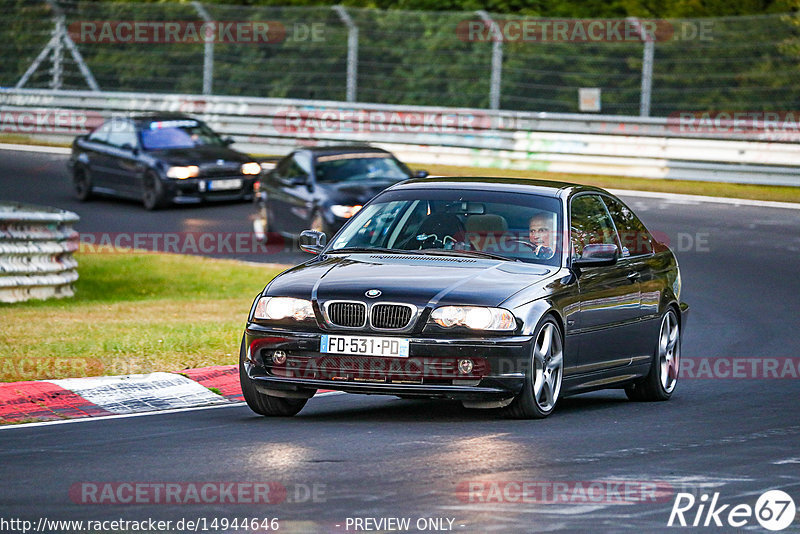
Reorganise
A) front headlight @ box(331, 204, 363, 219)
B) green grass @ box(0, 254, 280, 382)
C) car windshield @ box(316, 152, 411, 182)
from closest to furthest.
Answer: green grass @ box(0, 254, 280, 382) → front headlight @ box(331, 204, 363, 219) → car windshield @ box(316, 152, 411, 182)

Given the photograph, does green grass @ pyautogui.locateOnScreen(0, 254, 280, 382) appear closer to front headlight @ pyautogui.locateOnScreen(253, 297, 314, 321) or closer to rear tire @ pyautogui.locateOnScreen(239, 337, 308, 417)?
rear tire @ pyautogui.locateOnScreen(239, 337, 308, 417)

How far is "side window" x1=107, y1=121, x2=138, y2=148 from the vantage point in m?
26.7

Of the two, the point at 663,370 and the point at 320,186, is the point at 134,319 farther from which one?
the point at 320,186

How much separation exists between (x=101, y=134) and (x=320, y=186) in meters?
7.41

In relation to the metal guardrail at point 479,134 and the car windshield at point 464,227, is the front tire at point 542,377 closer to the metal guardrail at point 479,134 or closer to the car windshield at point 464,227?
the car windshield at point 464,227

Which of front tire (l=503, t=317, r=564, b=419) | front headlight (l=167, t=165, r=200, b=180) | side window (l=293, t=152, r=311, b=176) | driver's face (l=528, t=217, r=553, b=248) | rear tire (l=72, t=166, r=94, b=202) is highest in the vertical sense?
driver's face (l=528, t=217, r=553, b=248)

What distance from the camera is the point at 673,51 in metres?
28.2

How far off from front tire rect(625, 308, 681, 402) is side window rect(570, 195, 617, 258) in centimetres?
82

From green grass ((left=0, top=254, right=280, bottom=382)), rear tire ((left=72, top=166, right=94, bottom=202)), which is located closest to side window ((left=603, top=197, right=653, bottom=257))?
green grass ((left=0, top=254, right=280, bottom=382))

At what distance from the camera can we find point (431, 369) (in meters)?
8.87

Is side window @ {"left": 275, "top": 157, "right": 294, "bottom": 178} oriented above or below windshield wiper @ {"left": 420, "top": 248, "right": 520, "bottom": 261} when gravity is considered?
below

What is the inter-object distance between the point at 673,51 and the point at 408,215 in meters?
18.9


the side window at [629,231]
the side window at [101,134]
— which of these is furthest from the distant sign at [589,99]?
the side window at [629,231]

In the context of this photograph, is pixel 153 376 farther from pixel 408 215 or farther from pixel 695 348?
pixel 695 348
